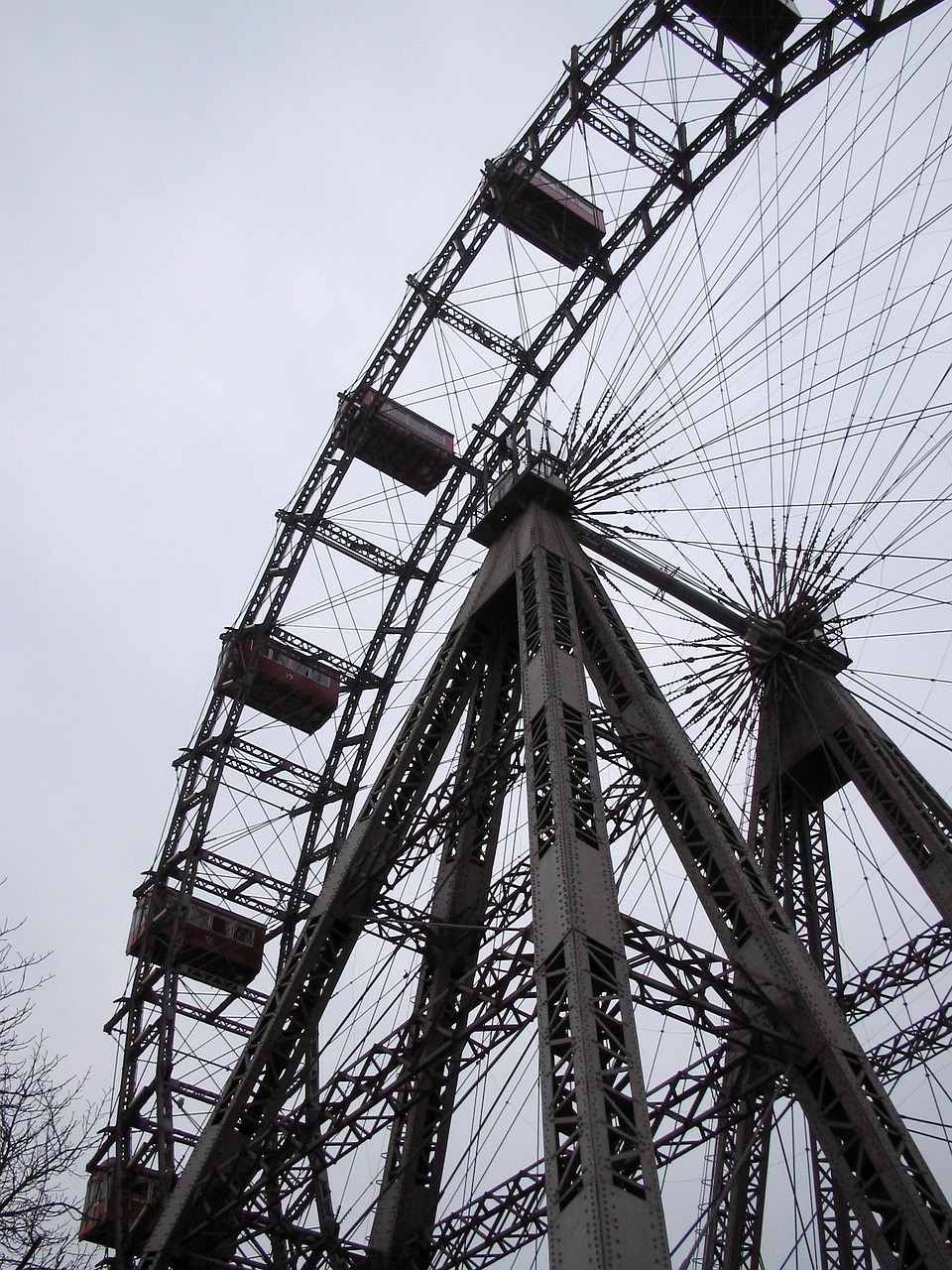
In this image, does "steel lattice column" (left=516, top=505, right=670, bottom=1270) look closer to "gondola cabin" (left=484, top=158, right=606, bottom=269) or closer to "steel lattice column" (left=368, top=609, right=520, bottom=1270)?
"steel lattice column" (left=368, top=609, right=520, bottom=1270)

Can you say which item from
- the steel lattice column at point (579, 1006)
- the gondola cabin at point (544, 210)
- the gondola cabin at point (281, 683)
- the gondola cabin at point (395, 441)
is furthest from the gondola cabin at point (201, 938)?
the gondola cabin at point (544, 210)

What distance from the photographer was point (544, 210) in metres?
22.3

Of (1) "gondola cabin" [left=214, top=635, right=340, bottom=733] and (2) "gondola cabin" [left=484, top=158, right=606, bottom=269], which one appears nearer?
(2) "gondola cabin" [left=484, top=158, right=606, bottom=269]

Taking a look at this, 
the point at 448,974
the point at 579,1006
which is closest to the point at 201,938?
the point at 448,974

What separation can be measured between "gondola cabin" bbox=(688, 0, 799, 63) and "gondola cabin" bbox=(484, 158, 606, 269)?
13.4ft

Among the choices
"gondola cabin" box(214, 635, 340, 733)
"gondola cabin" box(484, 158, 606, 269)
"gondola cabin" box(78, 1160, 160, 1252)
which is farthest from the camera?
"gondola cabin" box(214, 635, 340, 733)

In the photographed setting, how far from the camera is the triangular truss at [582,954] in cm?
961

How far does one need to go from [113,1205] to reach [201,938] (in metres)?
5.20

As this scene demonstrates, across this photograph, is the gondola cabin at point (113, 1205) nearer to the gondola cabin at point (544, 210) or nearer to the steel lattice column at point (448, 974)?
the steel lattice column at point (448, 974)

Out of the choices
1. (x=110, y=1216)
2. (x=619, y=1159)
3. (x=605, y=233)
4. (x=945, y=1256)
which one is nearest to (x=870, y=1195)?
(x=945, y=1256)

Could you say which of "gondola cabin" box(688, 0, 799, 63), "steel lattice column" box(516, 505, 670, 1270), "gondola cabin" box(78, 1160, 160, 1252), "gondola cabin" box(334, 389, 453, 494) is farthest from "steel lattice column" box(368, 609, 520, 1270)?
"gondola cabin" box(688, 0, 799, 63)

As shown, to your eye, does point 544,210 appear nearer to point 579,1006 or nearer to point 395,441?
point 395,441

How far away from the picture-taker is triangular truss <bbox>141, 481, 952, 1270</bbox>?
9609 millimetres

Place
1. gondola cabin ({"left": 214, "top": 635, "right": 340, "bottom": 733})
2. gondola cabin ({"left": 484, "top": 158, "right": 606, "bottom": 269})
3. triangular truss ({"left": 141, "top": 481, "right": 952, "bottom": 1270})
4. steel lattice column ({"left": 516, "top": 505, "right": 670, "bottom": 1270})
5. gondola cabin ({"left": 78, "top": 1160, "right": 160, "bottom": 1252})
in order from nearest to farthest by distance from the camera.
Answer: steel lattice column ({"left": 516, "top": 505, "right": 670, "bottom": 1270})
triangular truss ({"left": 141, "top": 481, "right": 952, "bottom": 1270})
gondola cabin ({"left": 78, "top": 1160, "right": 160, "bottom": 1252})
gondola cabin ({"left": 484, "top": 158, "right": 606, "bottom": 269})
gondola cabin ({"left": 214, "top": 635, "right": 340, "bottom": 733})
